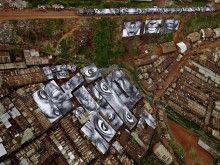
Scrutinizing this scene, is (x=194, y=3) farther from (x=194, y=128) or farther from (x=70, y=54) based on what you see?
(x=70, y=54)

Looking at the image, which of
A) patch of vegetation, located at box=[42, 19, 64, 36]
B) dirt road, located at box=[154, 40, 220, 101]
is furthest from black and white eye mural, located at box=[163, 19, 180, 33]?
patch of vegetation, located at box=[42, 19, 64, 36]

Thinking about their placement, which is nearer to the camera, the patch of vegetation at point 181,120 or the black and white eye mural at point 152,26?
the patch of vegetation at point 181,120

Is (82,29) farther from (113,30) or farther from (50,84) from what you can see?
(50,84)

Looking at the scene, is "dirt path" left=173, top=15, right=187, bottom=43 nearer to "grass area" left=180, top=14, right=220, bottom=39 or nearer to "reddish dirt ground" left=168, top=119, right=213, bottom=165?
"grass area" left=180, top=14, right=220, bottom=39

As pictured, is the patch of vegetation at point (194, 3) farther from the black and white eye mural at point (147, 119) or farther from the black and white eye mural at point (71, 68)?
the black and white eye mural at point (71, 68)

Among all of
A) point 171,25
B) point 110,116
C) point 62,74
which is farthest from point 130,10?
point 110,116

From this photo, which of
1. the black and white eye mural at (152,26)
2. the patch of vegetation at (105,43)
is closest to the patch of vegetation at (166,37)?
the black and white eye mural at (152,26)

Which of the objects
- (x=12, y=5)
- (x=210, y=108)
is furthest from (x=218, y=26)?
(x=12, y=5)
